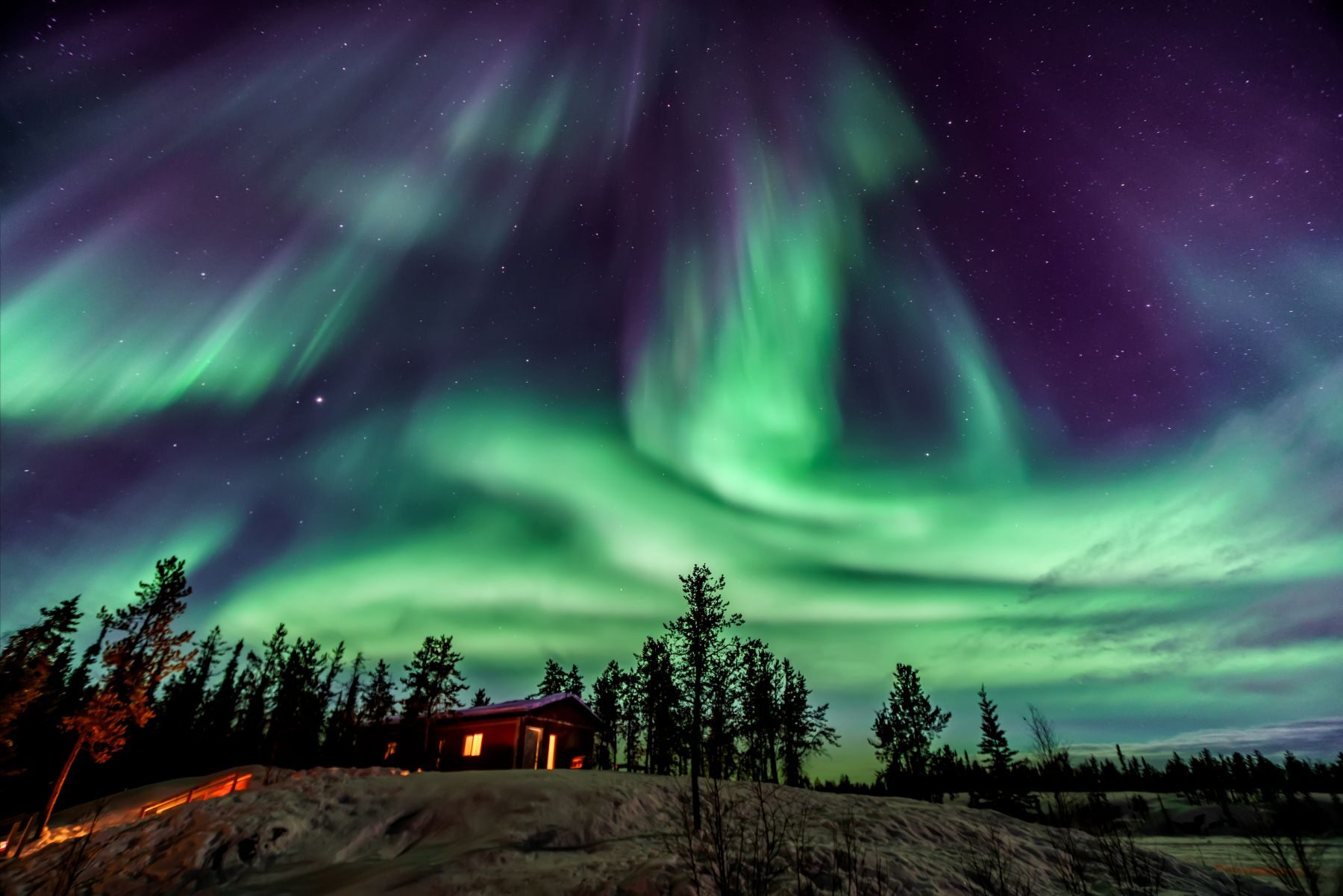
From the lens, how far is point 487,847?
586 inches

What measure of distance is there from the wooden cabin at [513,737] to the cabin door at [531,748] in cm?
4

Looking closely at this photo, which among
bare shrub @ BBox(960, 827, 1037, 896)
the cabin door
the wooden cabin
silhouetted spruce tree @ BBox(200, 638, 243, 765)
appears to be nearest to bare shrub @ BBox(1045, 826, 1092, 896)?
bare shrub @ BBox(960, 827, 1037, 896)

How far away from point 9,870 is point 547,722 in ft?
86.5

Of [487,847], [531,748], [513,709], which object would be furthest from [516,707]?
[487,847]

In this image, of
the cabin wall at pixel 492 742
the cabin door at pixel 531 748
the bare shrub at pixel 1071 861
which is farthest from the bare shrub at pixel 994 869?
the cabin wall at pixel 492 742

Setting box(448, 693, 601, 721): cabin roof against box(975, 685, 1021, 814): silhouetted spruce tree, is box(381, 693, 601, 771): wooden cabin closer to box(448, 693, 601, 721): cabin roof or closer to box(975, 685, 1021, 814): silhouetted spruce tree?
box(448, 693, 601, 721): cabin roof

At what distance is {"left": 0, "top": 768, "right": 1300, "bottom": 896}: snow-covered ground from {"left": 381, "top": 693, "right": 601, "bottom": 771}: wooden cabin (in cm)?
1473

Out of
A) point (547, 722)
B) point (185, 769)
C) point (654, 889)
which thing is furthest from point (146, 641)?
point (185, 769)

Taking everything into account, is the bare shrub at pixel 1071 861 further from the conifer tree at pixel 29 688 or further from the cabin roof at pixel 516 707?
the conifer tree at pixel 29 688

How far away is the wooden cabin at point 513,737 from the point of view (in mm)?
36281

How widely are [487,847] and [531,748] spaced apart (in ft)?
77.5

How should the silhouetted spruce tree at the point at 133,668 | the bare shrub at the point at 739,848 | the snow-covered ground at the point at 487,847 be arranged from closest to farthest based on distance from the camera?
the bare shrub at the point at 739,848
the snow-covered ground at the point at 487,847
the silhouetted spruce tree at the point at 133,668

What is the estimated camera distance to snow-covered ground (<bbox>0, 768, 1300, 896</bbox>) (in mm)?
12242

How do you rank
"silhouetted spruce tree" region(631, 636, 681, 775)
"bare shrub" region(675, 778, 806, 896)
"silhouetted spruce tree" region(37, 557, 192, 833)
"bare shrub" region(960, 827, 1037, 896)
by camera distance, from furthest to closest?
"silhouetted spruce tree" region(631, 636, 681, 775), "silhouetted spruce tree" region(37, 557, 192, 833), "bare shrub" region(960, 827, 1037, 896), "bare shrub" region(675, 778, 806, 896)
